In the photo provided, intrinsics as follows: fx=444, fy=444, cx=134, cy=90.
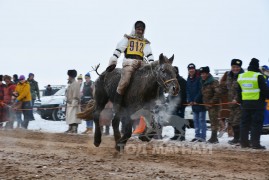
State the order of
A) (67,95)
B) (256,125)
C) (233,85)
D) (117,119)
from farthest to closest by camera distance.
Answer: (67,95) → (233,85) → (256,125) → (117,119)

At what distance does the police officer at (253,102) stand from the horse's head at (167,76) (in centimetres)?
321

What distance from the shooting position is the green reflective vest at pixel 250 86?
10781 mm

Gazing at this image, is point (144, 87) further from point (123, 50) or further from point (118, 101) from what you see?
point (123, 50)

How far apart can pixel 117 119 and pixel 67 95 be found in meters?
7.92

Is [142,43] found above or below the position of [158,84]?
above

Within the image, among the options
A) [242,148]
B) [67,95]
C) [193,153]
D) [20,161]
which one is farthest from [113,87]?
[67,95]

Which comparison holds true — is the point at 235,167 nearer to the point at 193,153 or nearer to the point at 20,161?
the point at 193,153

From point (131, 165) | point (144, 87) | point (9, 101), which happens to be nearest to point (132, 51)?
point (144, 87)

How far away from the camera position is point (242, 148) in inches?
419

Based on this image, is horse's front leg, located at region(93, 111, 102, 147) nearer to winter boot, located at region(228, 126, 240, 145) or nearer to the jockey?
the jockey

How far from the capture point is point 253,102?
10.8 m

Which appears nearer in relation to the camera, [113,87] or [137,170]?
[137,170]

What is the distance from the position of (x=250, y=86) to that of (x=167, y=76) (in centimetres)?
354

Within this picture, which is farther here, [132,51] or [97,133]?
[97,133]
